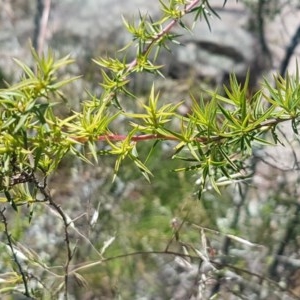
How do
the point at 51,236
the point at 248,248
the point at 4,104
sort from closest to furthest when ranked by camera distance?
the point at 4,104 → the point at 248,248 → the point at 51,236

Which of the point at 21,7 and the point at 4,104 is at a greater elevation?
the point at 21,7

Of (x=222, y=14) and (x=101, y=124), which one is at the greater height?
(x=222, y=14)

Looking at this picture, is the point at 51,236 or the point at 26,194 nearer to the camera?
the point at 26,194

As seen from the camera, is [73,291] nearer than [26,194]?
No

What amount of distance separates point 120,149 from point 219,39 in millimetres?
5047

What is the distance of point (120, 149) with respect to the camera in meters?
1.19

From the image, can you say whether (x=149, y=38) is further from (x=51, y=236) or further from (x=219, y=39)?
(x=219, y=39)

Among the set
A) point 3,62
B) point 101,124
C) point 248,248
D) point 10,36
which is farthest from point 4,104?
point 10,36

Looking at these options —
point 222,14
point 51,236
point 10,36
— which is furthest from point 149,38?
point 222,14

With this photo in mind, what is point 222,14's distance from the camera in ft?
20.5

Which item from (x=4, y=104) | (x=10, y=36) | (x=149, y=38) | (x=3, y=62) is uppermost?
(x=10, y=36)

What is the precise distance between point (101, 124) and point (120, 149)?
7cm

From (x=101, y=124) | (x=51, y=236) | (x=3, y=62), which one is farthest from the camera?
(x=3, y=62)

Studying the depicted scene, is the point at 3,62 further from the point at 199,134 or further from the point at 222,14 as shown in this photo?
the point at 199,134
